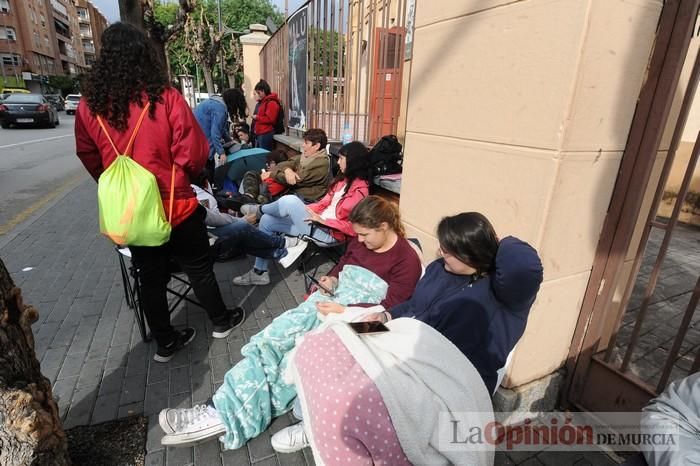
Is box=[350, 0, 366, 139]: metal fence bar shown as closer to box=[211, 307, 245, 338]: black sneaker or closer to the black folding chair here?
the black folding chair

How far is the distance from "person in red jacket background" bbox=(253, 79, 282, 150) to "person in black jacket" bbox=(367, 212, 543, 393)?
6.30 metres

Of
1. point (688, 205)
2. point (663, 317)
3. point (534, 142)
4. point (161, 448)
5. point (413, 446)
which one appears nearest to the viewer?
point (413, 446)

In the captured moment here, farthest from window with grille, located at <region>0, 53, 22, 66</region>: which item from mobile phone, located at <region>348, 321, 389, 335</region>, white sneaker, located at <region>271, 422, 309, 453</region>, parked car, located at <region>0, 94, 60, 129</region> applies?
mobile phone, located at <region>348, 321, 389, 335</region>

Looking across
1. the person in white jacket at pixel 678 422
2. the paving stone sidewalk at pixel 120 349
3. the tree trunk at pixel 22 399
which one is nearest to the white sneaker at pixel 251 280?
the paving stone sidewalk at pixel 120 349

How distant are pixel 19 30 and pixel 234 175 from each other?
56.4 metres

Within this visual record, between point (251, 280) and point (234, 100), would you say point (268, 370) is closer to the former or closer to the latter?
point (251, 280)

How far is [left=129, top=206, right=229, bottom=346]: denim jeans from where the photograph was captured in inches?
97.6

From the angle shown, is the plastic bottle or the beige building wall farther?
the plastic bottle

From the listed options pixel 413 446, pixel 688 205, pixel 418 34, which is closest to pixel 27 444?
pixel 413 446

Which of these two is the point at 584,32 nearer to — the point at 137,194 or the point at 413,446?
the point at 413,446

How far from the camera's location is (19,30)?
4406cm

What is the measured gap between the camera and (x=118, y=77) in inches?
82.4

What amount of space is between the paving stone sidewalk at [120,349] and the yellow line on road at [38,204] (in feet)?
3.57

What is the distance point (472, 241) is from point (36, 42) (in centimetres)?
6363
